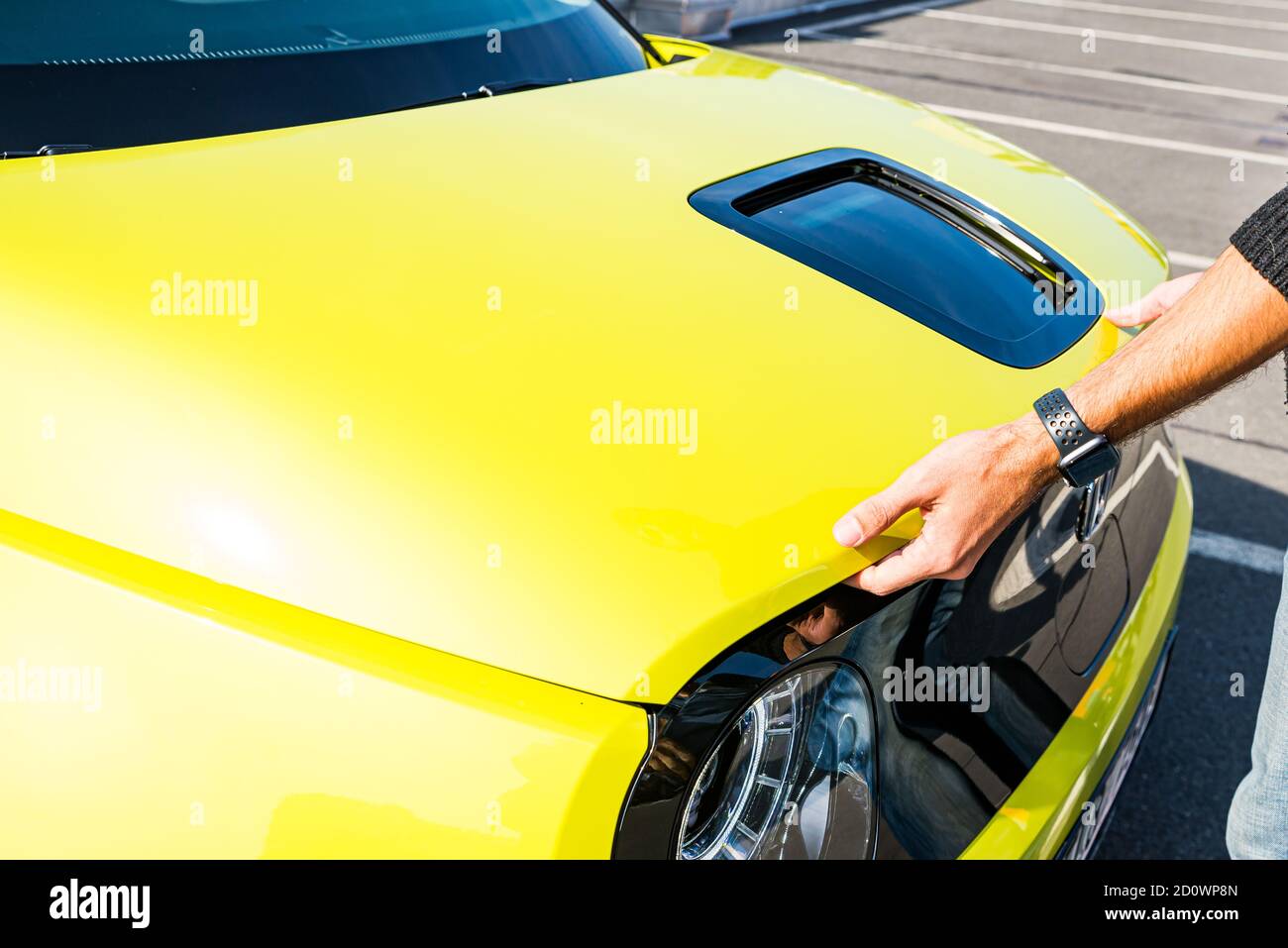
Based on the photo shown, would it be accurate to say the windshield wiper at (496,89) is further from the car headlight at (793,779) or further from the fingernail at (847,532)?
the car headlight at (793,779)

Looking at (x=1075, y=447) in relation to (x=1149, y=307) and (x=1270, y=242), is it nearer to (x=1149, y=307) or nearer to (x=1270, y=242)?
(x=1270, y=242)

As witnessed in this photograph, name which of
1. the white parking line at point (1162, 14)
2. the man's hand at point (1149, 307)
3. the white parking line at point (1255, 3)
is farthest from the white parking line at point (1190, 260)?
the white parking line at point (1255, 3)

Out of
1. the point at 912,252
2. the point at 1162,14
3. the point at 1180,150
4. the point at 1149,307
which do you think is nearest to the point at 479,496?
the point at 912,252

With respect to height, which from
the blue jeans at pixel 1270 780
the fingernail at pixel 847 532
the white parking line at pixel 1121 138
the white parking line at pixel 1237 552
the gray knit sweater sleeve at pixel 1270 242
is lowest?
the white parking line at pixel 1237 552

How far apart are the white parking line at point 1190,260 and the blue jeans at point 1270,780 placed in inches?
181

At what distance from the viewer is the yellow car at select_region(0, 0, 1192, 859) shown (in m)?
1.07

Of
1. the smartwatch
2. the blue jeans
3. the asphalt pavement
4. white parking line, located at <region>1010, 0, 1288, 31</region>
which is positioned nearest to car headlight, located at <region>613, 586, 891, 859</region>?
the smartwatch

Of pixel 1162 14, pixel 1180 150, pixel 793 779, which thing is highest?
pixel 1162 14

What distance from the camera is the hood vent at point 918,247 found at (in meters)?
1.66

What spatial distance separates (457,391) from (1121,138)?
8.57m

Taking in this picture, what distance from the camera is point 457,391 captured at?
123 centimetres

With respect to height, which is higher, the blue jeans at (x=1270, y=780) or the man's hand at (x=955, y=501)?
the man's hand at (x=955, y=501)

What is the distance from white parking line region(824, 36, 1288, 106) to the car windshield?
10065mm
